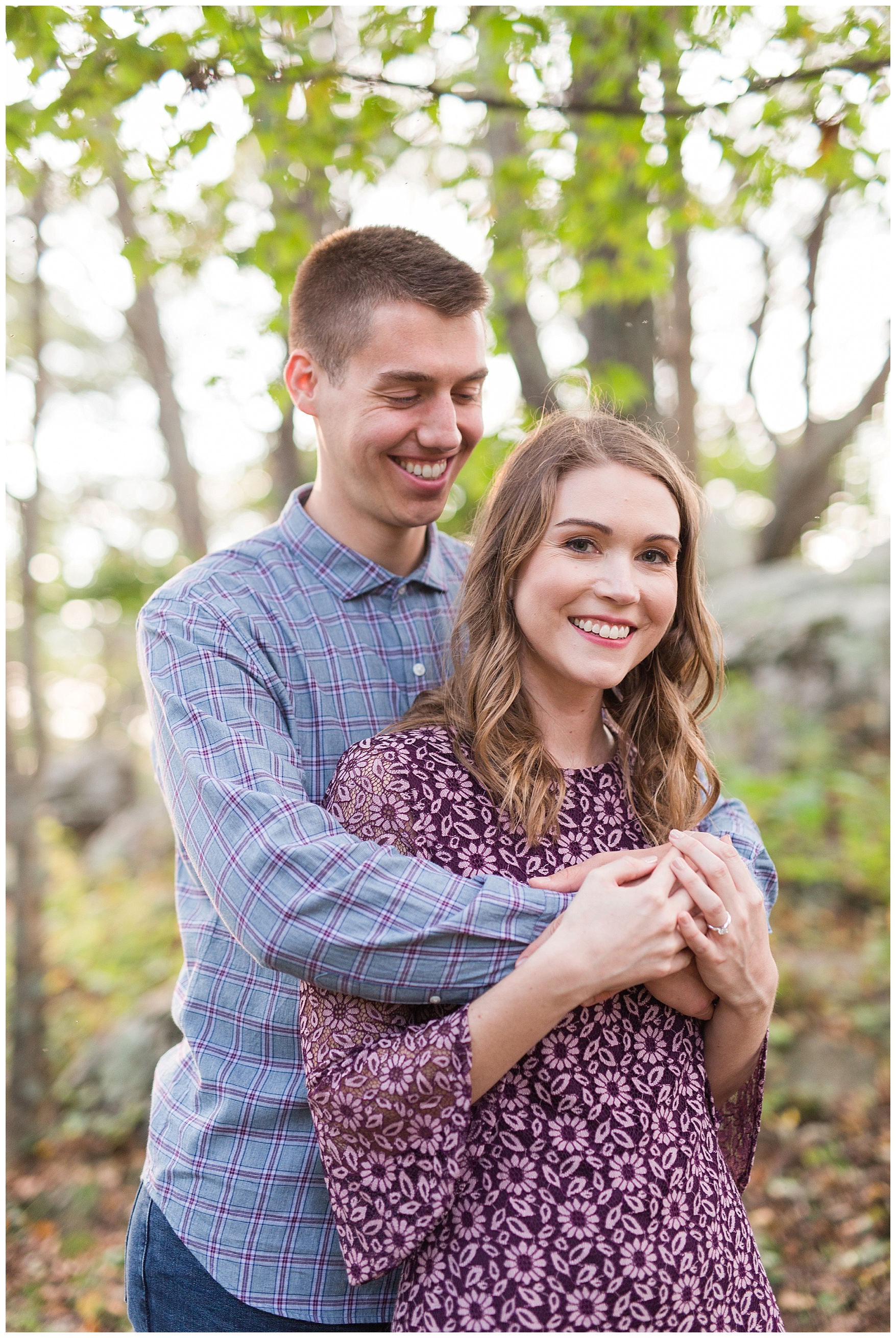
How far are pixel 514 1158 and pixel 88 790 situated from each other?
39.1ft

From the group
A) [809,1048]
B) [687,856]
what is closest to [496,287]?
[687,856]

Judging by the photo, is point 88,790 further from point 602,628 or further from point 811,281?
point 602,628

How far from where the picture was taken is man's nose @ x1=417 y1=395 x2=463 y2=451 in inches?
91.2

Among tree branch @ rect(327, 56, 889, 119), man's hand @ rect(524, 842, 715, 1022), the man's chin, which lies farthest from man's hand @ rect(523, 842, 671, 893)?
tree branch @ rect(327, 56, 889, 119)

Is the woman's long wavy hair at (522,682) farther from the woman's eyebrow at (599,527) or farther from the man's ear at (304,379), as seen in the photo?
the man's ear at (304,379)

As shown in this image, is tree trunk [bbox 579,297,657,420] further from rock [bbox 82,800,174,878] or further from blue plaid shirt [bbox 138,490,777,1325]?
rock [bbox 82,800,174,878]

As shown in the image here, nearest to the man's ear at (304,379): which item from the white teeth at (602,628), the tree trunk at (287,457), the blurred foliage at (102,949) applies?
the white teeth at (602,628)

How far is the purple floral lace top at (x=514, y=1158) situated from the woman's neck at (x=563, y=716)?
0.26m

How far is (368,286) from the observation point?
7.78 feet

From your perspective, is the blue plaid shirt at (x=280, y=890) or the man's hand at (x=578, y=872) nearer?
the blue plaid shirt at (x=280, y=890)

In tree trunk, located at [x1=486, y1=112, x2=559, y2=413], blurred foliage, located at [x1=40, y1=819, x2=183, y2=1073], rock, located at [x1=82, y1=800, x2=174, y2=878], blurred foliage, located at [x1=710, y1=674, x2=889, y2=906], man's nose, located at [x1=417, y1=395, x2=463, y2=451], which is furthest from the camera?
rock, located at [x1=82, y1=800, x2=174, y2=878]

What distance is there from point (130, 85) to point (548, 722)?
8.19ft

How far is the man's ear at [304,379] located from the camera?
8.15ft

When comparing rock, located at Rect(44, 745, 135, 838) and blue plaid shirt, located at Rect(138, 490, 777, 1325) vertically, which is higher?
blue plaid shirt, located at Rect(138, 490, 777, 1325)
